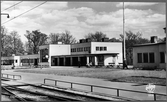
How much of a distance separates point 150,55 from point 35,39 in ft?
39.0

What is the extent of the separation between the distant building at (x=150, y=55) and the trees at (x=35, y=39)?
10.6 meters

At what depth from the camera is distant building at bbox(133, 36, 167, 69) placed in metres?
20.0

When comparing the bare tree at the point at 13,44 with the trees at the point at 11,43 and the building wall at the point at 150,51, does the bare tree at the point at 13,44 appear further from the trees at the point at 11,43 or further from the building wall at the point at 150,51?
the building wall at the point at 150,51

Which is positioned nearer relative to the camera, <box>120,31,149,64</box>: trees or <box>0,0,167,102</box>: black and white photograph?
<box>0,0,167,102</box>: black and white photograph

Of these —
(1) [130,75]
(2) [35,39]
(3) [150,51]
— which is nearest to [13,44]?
(2) [35,39]

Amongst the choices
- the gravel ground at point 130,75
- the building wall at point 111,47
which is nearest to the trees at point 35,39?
the gravel ground at point 130,75

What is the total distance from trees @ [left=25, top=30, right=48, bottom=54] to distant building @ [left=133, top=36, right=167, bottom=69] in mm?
10576

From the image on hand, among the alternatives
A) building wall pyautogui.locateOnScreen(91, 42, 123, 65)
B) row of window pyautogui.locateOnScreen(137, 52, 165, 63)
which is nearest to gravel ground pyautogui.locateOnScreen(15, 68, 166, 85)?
row of window pyautogui.locateOnScreen(137, 52, 165, 63)

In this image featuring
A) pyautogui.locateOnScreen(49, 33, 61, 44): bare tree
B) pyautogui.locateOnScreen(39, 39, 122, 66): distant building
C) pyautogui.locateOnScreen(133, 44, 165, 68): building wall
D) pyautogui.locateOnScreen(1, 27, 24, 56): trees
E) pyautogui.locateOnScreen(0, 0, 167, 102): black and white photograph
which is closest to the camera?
pyautogui.locateOnScreen(0, 0, 167, 102): black and white photograph

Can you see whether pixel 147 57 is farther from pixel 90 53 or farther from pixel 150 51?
pixel 90 53

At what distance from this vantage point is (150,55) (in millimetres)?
21281

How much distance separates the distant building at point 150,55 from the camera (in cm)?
1997

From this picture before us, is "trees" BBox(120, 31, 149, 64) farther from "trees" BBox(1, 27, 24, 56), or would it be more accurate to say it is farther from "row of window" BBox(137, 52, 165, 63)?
"trees" BBox(1, 27, 24, 56)

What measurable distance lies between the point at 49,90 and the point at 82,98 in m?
2.77
